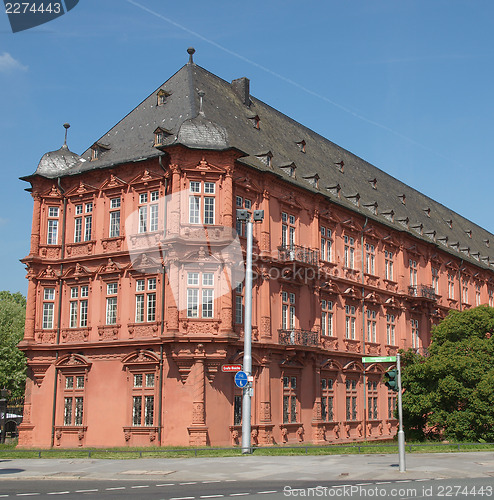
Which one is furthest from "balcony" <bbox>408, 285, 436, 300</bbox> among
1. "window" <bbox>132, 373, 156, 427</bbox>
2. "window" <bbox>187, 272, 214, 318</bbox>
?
"window" <bbox>132, 373, 156, 427</bbox>

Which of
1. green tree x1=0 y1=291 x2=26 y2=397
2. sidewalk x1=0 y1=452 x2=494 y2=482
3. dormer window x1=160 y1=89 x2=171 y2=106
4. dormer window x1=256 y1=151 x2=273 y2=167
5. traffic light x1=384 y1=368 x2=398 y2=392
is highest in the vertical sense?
dormer window x1=160 y1=89 x2=171 y2=106

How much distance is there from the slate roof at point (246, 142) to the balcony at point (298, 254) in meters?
3.63

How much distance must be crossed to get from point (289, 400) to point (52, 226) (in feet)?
52.5

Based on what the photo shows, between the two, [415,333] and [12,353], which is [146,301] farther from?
[12,353]

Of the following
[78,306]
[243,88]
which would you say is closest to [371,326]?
[243,88]

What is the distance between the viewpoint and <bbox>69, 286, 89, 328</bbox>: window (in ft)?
125

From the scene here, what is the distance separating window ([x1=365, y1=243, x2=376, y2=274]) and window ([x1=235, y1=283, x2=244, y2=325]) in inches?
565

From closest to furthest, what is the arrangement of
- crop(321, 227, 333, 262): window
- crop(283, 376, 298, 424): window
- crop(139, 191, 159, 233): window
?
crop(139, 191, 159, 233): window, crop(283, 376, 298, 424): window, crop(321, 227, 333, 262): window

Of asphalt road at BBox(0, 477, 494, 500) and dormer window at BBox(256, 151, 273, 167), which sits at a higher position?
dormer window at BBox(256, 151, 273, 167)

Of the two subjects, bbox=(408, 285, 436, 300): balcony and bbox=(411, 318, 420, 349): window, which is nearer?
bbox=(408, 285, 436, 300): balcony

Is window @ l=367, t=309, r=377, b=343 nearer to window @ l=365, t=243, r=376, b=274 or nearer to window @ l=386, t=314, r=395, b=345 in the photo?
window @ l=386, t=314, r=395, b=345

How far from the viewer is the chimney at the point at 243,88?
45.2m

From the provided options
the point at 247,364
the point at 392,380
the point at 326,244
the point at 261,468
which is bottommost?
the point at 261,468

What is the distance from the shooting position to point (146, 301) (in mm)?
35875
